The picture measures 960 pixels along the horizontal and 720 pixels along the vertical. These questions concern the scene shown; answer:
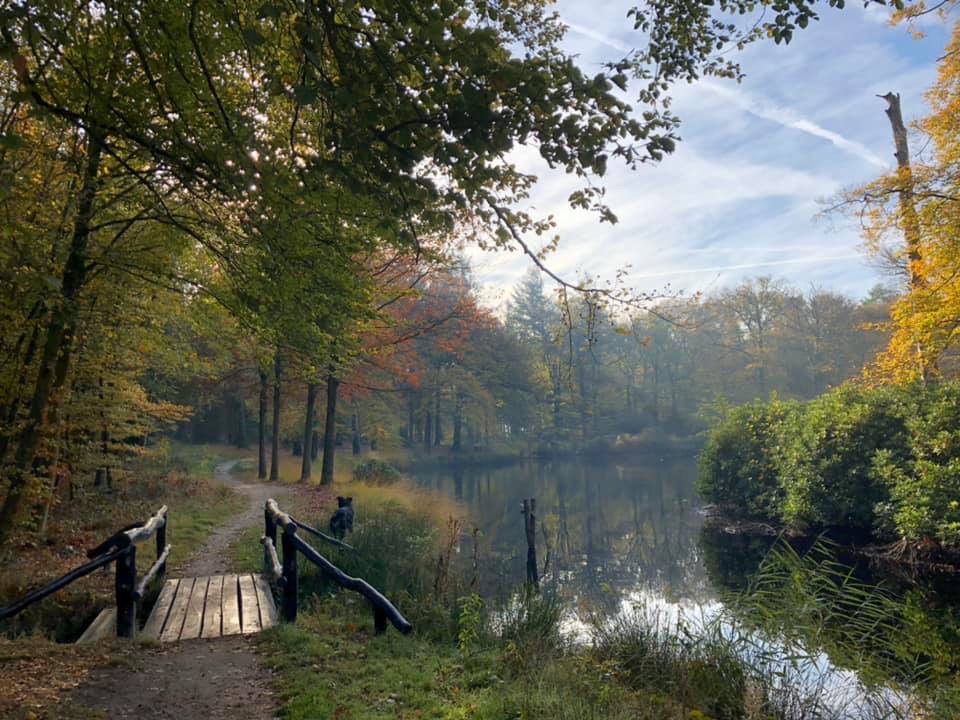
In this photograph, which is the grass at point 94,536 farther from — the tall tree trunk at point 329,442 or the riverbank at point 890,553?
the riverbank at point 890,553

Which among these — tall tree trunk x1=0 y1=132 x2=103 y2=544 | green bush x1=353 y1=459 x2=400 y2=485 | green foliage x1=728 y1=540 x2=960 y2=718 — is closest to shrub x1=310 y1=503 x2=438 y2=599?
tall tree trunk x1=0 y1=132 x2=103 y2=544

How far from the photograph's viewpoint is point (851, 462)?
644 inches

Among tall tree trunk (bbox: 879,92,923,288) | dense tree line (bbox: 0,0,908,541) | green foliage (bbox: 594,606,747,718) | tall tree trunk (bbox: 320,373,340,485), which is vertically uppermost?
tall tree trunk (bbox: 879,92,923,288)

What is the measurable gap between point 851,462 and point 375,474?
48.2 ft

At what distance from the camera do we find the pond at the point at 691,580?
6117mm

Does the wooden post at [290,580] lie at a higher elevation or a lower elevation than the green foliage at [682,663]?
higher

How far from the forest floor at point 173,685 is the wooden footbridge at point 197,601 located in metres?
0.42

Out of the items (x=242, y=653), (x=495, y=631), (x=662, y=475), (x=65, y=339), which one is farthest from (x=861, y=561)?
(x=662, y=475)

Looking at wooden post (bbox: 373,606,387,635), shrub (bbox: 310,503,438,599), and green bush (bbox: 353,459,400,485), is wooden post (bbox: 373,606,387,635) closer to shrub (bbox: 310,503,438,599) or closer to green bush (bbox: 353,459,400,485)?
shrub (bbox: 310,503,438,599)

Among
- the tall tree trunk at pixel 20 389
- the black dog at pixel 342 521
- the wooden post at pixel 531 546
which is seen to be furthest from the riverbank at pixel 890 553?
the tall tree trunk at pixel 20 389

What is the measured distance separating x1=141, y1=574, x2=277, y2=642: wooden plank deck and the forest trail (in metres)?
0.27

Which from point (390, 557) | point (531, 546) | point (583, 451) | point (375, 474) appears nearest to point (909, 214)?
point (531, 546)

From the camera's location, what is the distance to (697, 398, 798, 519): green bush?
778 inches

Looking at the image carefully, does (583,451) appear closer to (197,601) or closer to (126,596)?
(197,601)
